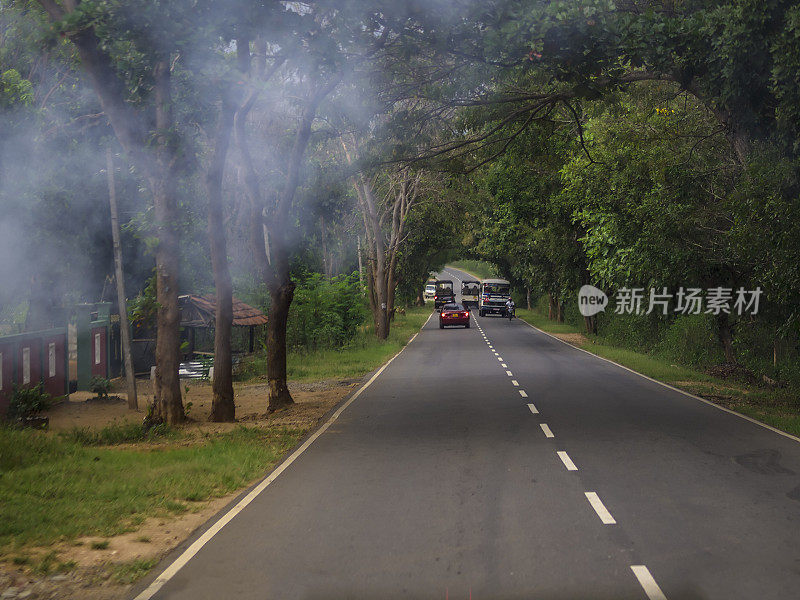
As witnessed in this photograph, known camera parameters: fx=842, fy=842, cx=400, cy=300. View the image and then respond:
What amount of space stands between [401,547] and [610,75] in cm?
1061

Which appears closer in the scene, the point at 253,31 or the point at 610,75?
the point at 253,31

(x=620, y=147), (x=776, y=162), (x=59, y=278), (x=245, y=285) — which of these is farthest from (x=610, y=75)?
(x=245, y=285)

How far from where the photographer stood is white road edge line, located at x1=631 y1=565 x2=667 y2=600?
5506mm

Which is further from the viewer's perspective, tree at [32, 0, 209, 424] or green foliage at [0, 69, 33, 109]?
green foliage at [0, 69, 33, 109]

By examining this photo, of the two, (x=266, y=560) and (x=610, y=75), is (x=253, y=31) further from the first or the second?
(x=266, y=560)

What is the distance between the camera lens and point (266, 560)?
6.50 m

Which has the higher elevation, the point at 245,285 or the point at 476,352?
the point at 245,285

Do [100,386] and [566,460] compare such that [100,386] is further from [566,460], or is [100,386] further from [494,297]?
[494,297]

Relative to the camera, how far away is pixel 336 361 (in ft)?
98.8

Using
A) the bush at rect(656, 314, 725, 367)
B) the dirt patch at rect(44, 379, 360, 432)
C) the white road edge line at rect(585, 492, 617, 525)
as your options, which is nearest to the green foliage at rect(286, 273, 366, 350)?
the dirt patch at rect(44, 379, 360, 432)

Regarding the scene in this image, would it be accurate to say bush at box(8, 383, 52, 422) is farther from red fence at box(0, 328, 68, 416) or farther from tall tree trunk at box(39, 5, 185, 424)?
tall tree trunk at box(39, 5, 185, 424)

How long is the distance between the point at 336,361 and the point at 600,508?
73.8ft

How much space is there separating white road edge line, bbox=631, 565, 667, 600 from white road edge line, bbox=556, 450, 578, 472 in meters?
3.91

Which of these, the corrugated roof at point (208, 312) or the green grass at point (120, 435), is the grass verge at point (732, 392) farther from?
the corrugated roof at point (208, 312)
